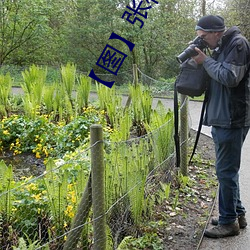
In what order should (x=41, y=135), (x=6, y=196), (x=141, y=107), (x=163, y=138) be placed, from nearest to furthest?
(x=6, y=196) → (x=163, y=138) → (x=41, y=135) → (x=141, y=107)

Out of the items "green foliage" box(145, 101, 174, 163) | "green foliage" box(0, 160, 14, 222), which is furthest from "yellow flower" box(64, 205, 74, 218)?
"green foliage" box(145, 101, 174, 163)

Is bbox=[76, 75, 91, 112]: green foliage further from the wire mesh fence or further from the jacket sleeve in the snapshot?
the jacket sleeve

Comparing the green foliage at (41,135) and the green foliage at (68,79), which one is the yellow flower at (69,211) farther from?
the green foliage at (68,79)

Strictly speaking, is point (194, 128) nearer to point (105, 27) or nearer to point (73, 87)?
point (73, 87)

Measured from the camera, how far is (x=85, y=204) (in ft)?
7.98

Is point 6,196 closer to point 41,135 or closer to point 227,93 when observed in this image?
point 227,93

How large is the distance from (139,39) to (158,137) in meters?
11.8

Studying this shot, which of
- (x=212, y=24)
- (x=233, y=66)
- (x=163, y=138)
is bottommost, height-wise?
(x=163, y=138)

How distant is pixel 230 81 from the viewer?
110 inches

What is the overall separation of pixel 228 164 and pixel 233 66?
0.79 metres

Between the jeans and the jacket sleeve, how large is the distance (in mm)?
412

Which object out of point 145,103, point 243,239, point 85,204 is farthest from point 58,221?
point 145,103

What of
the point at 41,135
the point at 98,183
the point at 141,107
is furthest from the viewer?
the point at 141,107

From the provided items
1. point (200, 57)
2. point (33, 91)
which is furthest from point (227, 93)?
point (33, 91)
